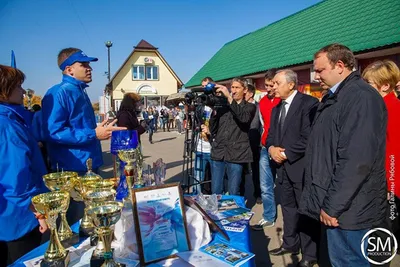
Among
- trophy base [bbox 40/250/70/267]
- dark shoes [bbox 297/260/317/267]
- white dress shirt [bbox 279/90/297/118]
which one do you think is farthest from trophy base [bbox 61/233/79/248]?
white dress shirt [bbox 279/90/297/118]

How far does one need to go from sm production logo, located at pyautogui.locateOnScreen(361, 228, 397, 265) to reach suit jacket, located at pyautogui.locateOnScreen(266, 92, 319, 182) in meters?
0.85

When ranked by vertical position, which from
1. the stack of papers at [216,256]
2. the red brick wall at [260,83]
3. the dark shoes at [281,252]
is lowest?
the dark shoes at [281,252]

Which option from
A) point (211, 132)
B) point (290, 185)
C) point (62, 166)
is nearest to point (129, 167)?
point (62, 166)

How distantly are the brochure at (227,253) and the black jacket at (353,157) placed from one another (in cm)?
66

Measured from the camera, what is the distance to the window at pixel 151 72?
28250 millimetres

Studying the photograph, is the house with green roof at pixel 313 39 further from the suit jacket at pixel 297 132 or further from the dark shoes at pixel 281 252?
the dark shoes at pixel 281 252

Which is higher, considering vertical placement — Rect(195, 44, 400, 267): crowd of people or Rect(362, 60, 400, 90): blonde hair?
Rect(362, 60, 400, 90): blonde hair

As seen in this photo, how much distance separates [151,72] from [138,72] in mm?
1365

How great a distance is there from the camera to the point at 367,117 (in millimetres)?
1567

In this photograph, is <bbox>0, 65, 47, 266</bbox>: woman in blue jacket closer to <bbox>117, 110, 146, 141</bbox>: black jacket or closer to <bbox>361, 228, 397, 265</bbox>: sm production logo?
<bbox>361, 228, 397, 265</bbox>: sm production logo

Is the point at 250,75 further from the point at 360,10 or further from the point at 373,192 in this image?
the point at 373,192

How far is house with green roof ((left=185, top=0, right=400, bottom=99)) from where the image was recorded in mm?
7206

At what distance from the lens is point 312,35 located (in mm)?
10648

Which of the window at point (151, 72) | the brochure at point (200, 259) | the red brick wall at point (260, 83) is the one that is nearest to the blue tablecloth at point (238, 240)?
the brochure at point (200, 259)
